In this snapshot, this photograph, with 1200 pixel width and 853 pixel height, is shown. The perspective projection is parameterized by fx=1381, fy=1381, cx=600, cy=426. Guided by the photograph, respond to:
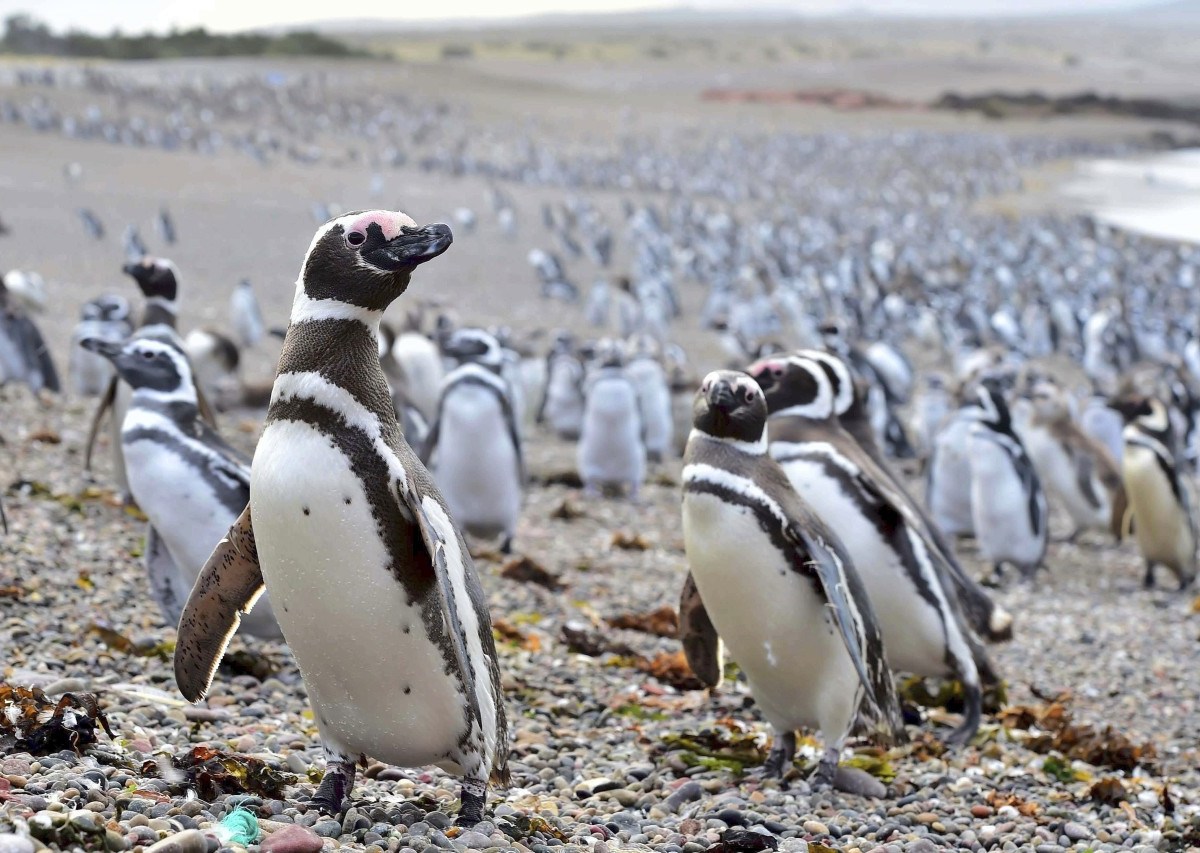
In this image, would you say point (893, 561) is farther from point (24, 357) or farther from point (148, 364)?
point (24, 357)

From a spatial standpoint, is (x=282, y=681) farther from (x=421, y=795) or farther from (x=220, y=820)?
(x=220, y=820)

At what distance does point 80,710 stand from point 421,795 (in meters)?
0.84

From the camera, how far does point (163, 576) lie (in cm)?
470

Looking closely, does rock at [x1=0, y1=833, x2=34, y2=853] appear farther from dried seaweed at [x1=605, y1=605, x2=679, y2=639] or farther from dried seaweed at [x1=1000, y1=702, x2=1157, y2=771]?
dried seaweed at [x1=605, y1=605, x2=679, y2=639]

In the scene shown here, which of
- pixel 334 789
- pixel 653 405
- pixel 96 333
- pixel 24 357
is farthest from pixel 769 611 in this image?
pixel 24 357

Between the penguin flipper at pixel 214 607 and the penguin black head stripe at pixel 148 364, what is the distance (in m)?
1.86

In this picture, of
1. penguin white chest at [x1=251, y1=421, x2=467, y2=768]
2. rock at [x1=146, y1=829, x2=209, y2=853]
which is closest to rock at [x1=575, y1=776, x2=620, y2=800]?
penguin white chest at [x1=251, y1=421, x2=467, y2=768]

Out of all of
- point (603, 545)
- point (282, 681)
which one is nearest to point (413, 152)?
point (603, 545)

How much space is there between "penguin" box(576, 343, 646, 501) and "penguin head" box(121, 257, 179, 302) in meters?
3.23

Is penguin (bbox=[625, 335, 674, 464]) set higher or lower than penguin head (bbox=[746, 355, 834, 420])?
lower

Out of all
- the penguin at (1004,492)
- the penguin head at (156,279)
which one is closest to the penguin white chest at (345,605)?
the penguin head at (156,279)

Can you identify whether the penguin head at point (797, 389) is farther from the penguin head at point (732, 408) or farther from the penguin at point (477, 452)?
the penguin at point (477, 452)

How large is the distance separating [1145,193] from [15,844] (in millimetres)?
45140

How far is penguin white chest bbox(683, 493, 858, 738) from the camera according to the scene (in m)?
3.96
